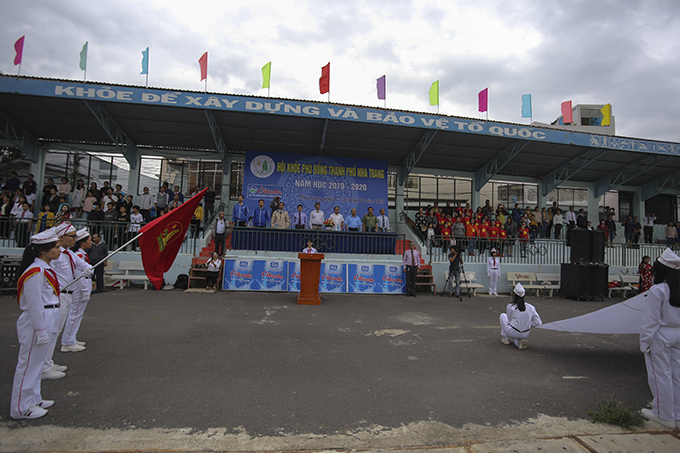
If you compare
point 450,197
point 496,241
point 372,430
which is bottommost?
point 372,430

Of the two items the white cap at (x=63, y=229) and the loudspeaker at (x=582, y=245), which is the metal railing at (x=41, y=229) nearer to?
the white cap at (x=63, y=229)

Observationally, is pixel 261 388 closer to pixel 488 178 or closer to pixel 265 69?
pixel 265 69

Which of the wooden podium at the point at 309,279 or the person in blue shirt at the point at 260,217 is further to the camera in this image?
the person in blue shirt at the point at 260,217

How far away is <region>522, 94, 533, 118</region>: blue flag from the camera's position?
1683 centimetres

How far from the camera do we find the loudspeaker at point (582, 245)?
1220 centimetres

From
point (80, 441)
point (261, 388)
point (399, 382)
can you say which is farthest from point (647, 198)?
point (80, 441)

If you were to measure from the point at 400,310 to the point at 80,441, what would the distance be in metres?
7.19

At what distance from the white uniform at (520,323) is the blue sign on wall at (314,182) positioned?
446 inches

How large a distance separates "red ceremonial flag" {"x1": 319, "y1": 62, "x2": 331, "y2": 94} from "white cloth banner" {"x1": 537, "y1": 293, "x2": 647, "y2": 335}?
12.7m

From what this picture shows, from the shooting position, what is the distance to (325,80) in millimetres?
14852

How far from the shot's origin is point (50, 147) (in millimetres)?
16500

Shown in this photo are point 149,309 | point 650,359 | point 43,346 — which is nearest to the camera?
point 43,346

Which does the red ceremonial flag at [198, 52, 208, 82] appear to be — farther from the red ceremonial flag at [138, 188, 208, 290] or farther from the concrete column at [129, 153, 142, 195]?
the red ceremonial flag at [138, 188, 208, 290]

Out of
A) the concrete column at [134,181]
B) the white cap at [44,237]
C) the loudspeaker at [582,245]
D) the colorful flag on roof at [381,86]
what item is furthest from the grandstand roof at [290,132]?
the white cap at [44,237]
